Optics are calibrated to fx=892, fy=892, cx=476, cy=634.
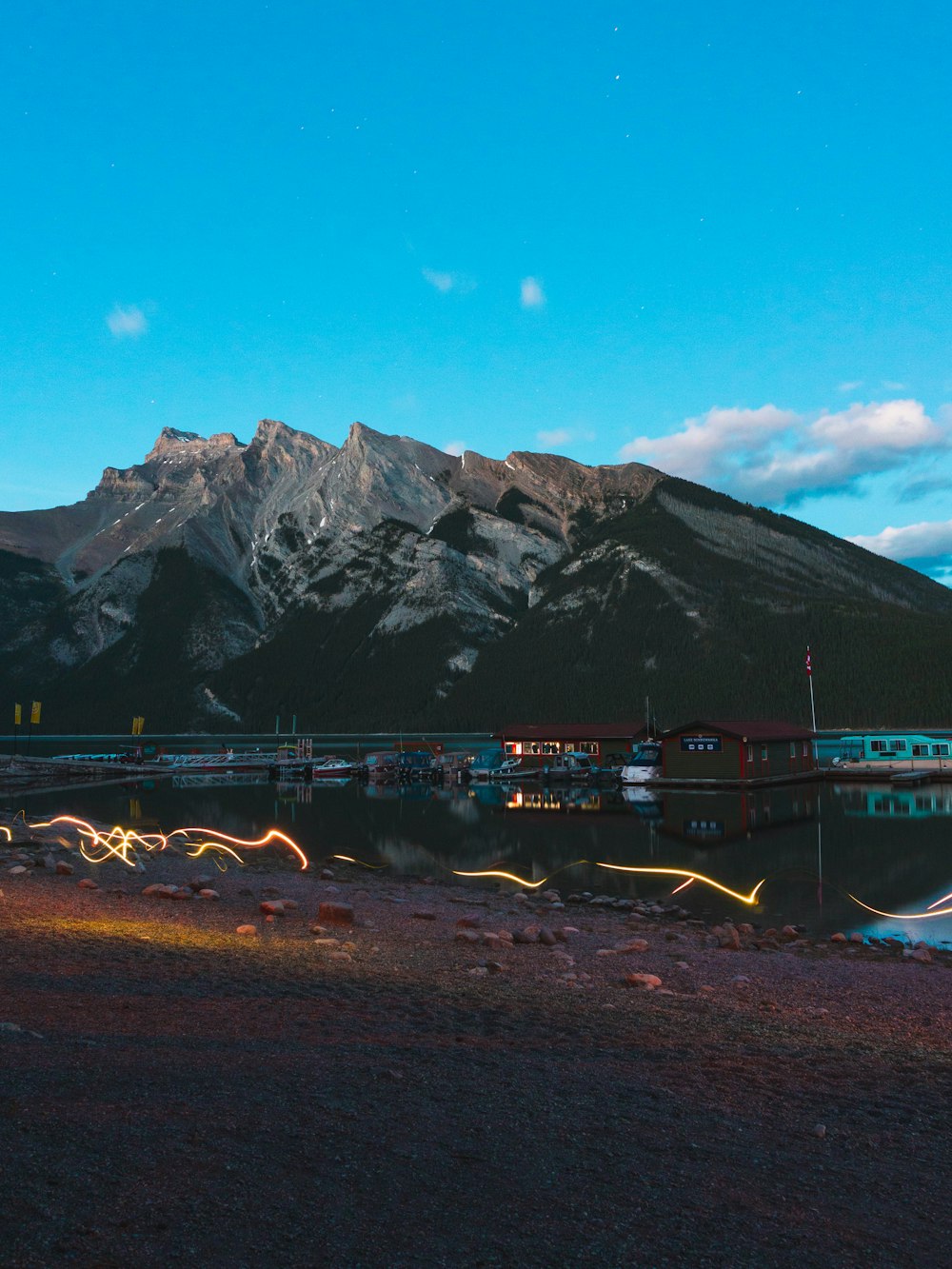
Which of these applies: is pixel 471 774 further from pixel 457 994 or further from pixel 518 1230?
pixel 518 1230

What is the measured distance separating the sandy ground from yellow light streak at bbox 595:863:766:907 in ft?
34.8

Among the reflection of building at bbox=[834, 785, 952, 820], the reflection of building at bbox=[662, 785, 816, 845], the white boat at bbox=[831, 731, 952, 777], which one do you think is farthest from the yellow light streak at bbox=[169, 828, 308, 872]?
the white boat at bbox=[831, 731, 952, 777]

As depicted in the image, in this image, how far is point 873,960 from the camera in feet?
60.8

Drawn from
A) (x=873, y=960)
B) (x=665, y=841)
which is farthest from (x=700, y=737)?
(x=873, y=960)

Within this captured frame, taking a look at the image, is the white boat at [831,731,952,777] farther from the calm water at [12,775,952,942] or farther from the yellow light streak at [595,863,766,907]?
the yellow light streak at [595,863,766,907]

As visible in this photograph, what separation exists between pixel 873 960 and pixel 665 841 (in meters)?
25.2

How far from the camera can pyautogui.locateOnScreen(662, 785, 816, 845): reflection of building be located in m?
47.9

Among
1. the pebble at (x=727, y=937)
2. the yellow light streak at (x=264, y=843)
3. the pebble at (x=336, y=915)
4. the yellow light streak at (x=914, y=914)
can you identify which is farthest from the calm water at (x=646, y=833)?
the pebble at (x=336, y=915)

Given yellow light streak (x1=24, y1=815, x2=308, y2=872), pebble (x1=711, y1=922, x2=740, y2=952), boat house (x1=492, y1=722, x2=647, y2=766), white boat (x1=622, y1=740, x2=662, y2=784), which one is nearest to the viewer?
pebble (x1=711, y1=922, x2=740, y2=952)

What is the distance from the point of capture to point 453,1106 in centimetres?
858

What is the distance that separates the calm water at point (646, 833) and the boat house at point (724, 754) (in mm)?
3052

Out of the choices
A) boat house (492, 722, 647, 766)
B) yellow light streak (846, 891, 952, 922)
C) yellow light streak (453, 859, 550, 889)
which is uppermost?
boat house (492, 722, 647, 766)

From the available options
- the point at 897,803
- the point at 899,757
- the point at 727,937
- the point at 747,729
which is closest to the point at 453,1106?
the point at 727,937

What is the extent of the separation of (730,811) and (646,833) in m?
14.6
